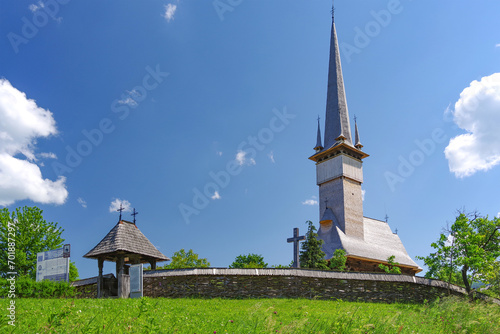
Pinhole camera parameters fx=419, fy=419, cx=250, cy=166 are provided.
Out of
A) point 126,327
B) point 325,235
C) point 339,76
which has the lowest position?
point 126,327

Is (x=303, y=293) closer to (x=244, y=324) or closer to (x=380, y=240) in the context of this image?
(x=244, y=324)

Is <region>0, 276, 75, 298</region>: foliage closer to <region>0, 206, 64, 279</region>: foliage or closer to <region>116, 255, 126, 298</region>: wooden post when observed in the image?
<region>116, 255, 126, 298</region>: wooden post

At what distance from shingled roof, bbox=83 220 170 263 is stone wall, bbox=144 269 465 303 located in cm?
145

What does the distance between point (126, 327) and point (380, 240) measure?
39.8 m

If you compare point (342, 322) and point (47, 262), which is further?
point (47, 262)

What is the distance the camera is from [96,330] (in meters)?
6.47

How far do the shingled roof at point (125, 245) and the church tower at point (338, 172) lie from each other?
2180 centimetres

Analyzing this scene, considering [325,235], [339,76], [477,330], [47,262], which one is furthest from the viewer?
[339,76]

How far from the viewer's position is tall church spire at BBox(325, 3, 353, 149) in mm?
44562

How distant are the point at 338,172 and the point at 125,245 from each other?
Result: 2819 cm

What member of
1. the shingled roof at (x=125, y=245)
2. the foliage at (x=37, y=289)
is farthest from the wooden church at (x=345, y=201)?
the foliage at (x=37, y=289)

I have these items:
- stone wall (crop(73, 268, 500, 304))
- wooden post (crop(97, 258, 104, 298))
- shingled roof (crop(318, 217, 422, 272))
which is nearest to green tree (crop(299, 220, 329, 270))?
shingled roof (crop(318, 217, 422, 272))

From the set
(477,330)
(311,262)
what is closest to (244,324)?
(477,330)

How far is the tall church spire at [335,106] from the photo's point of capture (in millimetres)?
44562
